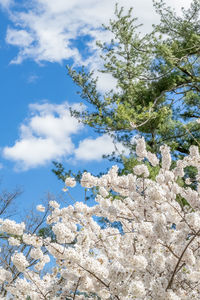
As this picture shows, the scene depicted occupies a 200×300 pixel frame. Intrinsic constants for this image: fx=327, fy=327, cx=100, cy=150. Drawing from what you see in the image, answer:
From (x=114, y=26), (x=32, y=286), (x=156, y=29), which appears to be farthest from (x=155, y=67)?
(x=32, y=286)

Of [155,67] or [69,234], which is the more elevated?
[155,67]

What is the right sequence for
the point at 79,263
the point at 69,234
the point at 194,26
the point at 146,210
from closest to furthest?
the point at 79,263 → the point at 69,234 → the point at 146,210 → the point at 194,26

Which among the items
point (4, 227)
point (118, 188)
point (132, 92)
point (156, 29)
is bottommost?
point (4, 227)

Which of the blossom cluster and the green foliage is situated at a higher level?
the green foliage

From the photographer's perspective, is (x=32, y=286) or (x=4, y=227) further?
(x=32, y=286)

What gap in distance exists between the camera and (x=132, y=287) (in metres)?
2.21

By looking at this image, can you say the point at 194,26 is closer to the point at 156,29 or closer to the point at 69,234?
the point at 156,29

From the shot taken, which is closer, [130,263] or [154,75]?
[130,263]

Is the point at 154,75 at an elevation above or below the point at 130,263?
above

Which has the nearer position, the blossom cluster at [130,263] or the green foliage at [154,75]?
the blossom cluster at [130,263]

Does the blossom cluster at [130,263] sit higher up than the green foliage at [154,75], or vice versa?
the green foliage at [154,75]

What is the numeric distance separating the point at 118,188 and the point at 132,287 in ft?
8.61

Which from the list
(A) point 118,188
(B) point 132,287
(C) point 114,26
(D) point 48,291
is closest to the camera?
(B) point 132,287

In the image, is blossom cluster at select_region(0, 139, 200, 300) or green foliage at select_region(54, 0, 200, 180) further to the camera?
green foliage at select_region(54, 0, 200, 180)
